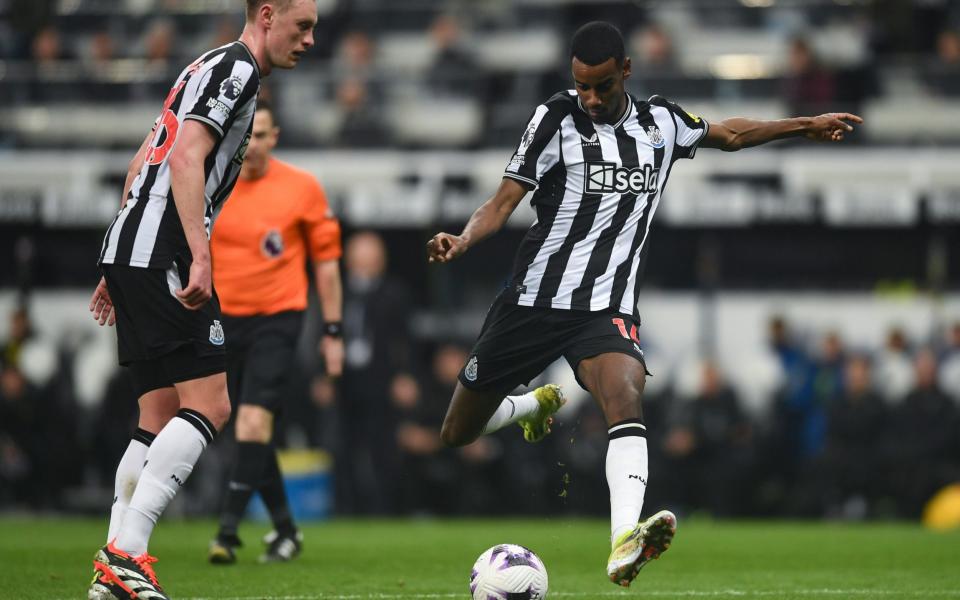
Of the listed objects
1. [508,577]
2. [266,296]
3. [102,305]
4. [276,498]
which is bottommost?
[276,498]

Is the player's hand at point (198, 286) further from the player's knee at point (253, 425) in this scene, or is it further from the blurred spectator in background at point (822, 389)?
the blurred spectator in background at point (822, 389)

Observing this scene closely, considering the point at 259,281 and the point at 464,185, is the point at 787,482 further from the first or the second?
the point at 259,281

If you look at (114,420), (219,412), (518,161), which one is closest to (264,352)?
(518,161)

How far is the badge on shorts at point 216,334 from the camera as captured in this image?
6.03m

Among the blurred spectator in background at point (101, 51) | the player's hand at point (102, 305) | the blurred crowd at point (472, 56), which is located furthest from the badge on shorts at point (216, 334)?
the blurred spectator in background at point (101, 51)

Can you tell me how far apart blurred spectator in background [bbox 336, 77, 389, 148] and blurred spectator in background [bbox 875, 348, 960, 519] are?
6522mm

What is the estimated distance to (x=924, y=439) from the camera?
47.2 ft

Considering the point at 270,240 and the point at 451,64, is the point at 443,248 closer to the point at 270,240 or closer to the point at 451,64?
the point at 270,240

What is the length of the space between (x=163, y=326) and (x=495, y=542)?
5.52 m

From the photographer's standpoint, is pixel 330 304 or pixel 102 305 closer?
pixel 102 305

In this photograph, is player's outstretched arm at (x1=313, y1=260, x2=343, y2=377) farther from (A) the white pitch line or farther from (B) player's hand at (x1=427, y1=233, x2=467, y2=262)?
(B) player's hand at (x1=427, y1=233, x2=467, y2=262)

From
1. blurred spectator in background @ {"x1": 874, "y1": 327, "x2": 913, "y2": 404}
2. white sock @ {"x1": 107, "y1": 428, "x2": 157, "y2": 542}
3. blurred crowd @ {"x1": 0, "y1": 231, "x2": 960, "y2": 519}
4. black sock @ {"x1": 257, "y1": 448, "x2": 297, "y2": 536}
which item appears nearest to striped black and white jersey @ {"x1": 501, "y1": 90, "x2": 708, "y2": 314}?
white sock @ {"x1": 107, "y1": 428, "x2": 157, "y2": 542}

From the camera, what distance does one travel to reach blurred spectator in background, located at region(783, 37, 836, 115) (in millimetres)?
16188

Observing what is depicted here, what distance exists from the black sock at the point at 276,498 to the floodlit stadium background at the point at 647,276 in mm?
5037
